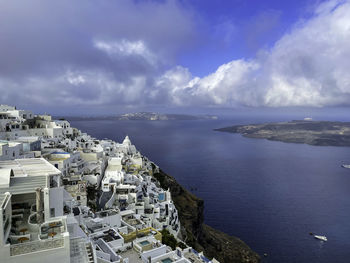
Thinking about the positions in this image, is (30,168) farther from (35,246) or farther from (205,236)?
(205,236)

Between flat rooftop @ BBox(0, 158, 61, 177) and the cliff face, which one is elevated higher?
flat rooftop @ BBox(0, 158, 61, 177)

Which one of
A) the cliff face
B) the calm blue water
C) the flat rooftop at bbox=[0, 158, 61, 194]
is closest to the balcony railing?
the flat rooftop at bbox=[0, 158, 61, 194]

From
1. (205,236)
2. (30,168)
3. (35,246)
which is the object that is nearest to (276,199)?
(205,236)

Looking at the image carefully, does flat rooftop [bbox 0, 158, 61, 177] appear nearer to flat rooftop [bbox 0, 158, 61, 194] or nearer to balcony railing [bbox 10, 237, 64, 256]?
flat rooftop [bbox 0, 158, 61, 194]

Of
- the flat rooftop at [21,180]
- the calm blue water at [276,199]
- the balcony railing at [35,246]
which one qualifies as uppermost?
the flat rooftop at [21,180]

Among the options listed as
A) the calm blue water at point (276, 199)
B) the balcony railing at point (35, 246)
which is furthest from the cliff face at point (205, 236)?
the balcony railing at point (35, 246)

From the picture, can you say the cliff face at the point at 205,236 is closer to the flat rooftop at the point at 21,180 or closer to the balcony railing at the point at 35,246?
the flat rooftop at the point at 21,180
